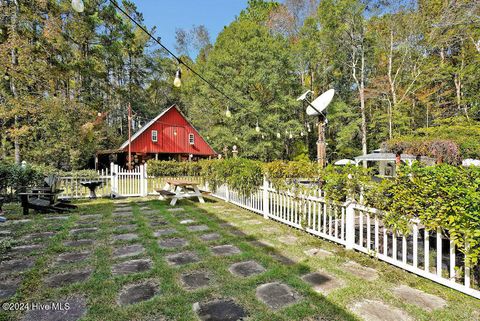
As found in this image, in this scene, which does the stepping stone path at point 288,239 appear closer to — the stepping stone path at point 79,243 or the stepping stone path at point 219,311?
the stepping stone path at point 219,311

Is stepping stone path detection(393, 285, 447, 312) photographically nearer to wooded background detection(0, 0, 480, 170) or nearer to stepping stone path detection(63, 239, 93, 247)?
stepping stone path detection(63, 239, 93, 247)

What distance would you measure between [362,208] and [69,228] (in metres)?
5.27

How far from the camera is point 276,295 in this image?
2475mm

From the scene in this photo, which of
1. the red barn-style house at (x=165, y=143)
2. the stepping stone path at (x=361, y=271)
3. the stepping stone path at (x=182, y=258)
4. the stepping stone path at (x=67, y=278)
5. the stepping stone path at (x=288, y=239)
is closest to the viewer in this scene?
the stepping stone path at (x=67, y=278)

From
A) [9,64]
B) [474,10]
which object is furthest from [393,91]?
[9,64]

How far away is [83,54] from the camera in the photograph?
22141 millimetres

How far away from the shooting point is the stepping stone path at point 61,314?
2082 mm

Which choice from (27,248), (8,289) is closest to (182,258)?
(8,289)

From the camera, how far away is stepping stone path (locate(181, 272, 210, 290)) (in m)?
2.63

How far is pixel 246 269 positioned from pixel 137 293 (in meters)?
Answer: 1.23

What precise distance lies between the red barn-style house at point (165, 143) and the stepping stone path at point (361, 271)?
20006 mm

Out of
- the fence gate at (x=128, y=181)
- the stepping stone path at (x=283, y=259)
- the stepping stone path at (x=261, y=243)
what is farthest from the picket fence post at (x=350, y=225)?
the fence gate at (x=128, y=181)

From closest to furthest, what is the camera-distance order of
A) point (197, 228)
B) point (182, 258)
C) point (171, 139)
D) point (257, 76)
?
point (182, 258) → point (197, 228) → point (257, 76) → point (171, 139)

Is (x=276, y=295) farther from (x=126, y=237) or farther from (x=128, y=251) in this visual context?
(x=126, y=237)
